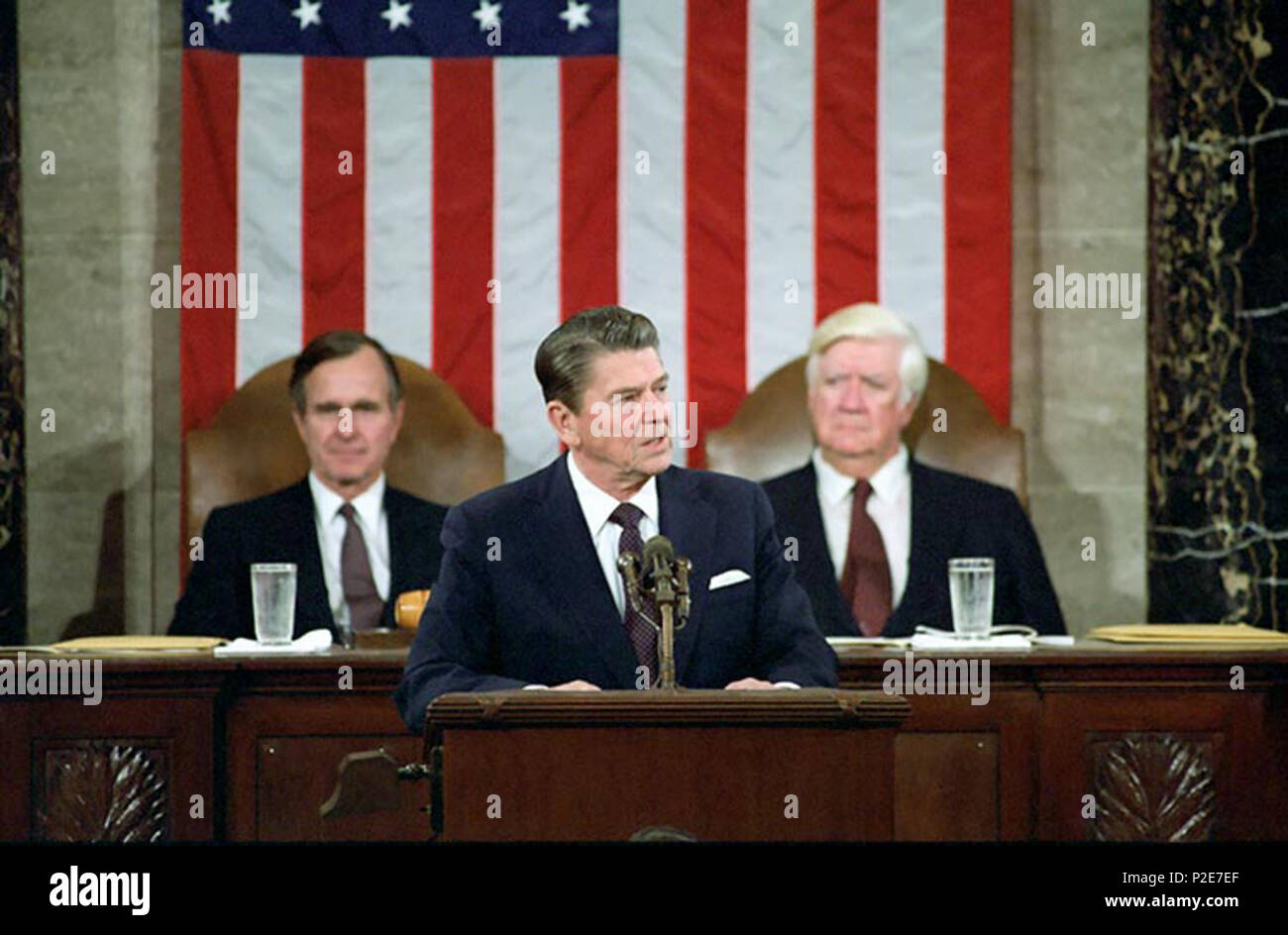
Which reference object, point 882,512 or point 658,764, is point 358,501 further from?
point 658,764

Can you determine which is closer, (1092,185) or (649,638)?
(649,638)

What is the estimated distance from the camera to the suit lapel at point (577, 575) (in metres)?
3.65

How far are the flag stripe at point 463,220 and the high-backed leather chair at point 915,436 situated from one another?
0.98 meters

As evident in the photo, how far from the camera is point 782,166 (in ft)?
22.8

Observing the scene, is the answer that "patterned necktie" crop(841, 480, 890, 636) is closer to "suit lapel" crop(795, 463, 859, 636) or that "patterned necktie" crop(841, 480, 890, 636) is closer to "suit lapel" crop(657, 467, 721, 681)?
"suit lapel" crop(795, 463, 859, 636)

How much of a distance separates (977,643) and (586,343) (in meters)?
1.82

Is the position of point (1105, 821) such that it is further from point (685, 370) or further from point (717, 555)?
point (685, 370)

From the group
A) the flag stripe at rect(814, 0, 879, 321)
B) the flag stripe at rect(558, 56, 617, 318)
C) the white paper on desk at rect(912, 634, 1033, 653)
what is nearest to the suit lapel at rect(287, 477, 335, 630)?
the flag stripe at rect(558, 56, 617, 318)

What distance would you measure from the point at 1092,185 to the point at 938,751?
302cm

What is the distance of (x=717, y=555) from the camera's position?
378 centimetres

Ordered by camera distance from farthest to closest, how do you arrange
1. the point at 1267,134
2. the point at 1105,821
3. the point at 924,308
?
the point at 924,308
the point at 1267,134
the point at 1105,821

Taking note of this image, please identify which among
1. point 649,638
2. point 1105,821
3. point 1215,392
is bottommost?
point 1105,821

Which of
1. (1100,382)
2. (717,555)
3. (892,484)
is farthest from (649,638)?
(1100,382)

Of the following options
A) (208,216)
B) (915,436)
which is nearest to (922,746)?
(915,436)
